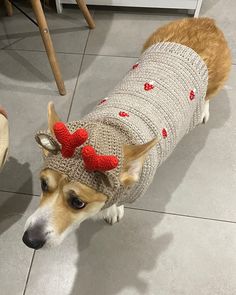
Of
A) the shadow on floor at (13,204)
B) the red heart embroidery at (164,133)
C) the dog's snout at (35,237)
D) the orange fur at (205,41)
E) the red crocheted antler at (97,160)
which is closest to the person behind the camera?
the red crocheted antler at (97,160)

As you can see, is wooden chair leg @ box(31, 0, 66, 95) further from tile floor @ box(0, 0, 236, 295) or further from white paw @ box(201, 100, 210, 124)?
white paw @ box(201, 100, 210, 124)

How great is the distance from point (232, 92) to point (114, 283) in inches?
39.3

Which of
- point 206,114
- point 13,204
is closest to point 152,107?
point 206,114

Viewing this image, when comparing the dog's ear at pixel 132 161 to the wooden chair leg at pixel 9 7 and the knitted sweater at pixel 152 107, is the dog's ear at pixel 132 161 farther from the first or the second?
the wooden chair leg at pixel 9 7

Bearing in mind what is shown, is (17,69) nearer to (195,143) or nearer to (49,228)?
(195,143)

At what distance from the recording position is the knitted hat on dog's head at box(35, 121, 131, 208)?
0.78 meters

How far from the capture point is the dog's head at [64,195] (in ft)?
2.77

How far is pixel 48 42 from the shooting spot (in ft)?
5.00

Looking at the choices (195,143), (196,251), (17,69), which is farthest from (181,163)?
(17,69)

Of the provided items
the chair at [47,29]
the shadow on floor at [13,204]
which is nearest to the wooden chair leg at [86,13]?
the chair at [47,29]

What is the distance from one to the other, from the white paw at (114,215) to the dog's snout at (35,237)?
0.39 meters

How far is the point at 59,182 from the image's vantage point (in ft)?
2.82

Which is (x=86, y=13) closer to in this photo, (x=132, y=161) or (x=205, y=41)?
(x=205, y=41)

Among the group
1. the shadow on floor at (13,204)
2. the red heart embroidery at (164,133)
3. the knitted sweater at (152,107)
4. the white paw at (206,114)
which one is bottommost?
the shadow on floor at (13,204)
